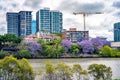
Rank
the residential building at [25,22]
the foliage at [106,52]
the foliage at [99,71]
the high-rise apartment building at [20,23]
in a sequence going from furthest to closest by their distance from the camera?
the high-rise apartment building at [20,23], the residential building at [25,22], the foliage at [106,52], the foliage at [99,71]

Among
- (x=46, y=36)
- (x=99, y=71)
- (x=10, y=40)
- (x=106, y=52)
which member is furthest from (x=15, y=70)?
(x=46, y=36)

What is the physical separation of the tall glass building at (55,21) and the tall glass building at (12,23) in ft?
36.2

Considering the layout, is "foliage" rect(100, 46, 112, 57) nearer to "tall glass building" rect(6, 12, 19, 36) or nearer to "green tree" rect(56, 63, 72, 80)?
"green tree" rect(56, 63, 72, 80)

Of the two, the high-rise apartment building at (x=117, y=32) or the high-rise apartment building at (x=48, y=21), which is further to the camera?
the high-rise apartment building at (x=117, y=32)

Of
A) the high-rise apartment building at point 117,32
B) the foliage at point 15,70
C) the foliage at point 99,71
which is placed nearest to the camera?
the foliage at point 15,70

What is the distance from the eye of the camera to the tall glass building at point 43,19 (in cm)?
10006

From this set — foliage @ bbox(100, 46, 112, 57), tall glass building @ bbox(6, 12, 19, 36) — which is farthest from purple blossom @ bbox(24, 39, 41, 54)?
tall glass building @ bbox(6, 12, 19, 36)

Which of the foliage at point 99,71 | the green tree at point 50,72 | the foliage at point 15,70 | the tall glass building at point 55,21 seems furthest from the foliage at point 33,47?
the tall glass building at point 55,21

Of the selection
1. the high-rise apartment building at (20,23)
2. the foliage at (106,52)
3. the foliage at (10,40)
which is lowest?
the foliage at (106,52)

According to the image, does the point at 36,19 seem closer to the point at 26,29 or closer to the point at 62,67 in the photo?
the point at 26,29

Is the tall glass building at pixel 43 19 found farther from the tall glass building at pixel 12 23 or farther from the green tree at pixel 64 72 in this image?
the green tree at pixel 64 72

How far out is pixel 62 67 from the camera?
17609 millimetres

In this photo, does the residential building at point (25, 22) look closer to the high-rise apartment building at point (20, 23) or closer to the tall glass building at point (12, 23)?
the high-rise apartment building at point (20, 23)

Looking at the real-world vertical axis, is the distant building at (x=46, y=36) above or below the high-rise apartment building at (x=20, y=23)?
below
